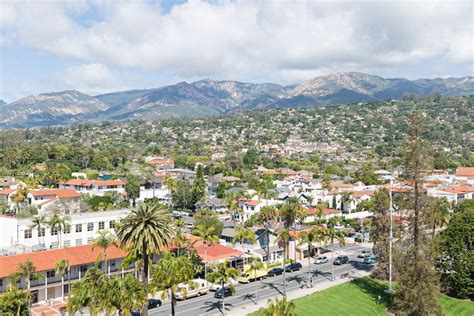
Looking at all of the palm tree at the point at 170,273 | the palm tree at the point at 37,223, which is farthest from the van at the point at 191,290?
the palm tree at the point at 37,223

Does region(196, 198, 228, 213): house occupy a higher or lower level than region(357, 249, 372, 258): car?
higher

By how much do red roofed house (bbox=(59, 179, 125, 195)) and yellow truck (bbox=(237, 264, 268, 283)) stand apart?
6329 cm

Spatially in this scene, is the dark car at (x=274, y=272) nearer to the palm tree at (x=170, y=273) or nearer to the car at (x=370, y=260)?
the car at (x=370, y=260)

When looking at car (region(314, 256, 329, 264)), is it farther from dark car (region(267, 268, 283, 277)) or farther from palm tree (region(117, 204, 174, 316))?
palm tree (region(117, 204, 174, 316))

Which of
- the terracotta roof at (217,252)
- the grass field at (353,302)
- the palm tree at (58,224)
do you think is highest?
the palm tree at (58,224)

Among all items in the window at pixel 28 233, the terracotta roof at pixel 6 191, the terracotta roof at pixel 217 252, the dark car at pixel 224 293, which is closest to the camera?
the dark car at pixel 224 293

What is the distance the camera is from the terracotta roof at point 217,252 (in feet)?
187

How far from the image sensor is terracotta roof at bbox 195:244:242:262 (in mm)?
56938

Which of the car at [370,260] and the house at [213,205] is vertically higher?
the house at [213,205]

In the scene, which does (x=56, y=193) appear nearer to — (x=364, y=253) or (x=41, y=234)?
(x=41, y=234)

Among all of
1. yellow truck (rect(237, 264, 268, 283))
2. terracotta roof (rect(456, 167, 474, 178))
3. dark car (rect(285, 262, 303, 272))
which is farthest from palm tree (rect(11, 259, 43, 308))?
terracotta roof (rect(456, 167, 474, 178))

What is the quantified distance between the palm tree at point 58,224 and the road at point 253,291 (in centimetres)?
1902

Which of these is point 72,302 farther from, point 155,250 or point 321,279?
point 321,279

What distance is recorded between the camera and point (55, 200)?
277 ft
